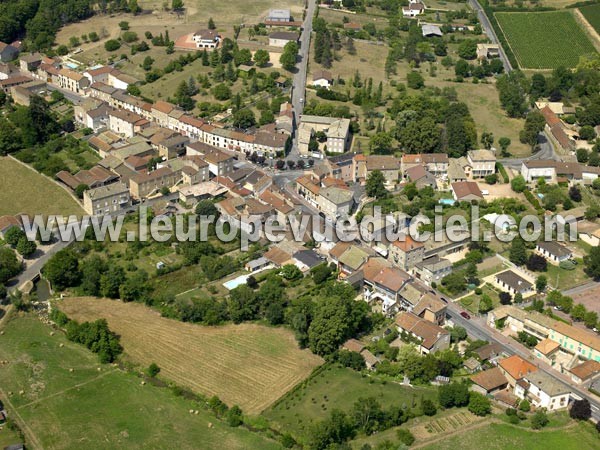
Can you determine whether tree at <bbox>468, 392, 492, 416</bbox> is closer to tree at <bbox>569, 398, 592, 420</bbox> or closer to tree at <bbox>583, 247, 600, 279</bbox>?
tree at <bbox>569, 398, 592, 420</bbox>

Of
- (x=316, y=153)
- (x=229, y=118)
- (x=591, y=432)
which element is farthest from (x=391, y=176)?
(x=591, y=432)

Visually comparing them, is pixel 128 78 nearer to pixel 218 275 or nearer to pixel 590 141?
pixel 218 275

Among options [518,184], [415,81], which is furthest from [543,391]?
[415,81]

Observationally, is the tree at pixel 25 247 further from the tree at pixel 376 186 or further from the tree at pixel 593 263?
the tree at pixel 593 263

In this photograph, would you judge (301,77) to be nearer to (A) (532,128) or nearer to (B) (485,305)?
(A) (532,128)

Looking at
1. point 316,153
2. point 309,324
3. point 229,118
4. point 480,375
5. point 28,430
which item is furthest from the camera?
point 229,118

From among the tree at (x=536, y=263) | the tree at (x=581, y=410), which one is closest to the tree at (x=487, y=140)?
the tree at (x=536, y=263)
